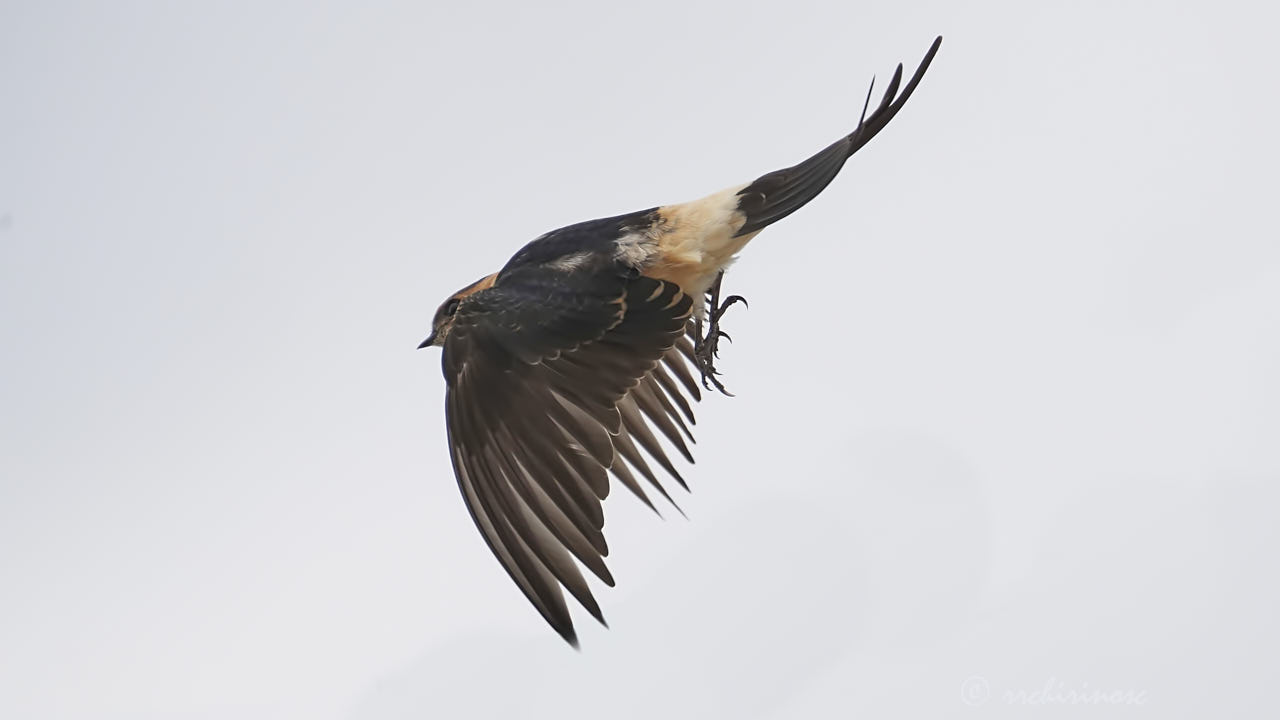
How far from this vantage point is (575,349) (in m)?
2.92

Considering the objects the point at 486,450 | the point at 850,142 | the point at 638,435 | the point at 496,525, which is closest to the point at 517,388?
the point at 486,450

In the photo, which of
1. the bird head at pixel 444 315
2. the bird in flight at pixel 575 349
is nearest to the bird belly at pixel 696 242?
the bird in flight at pixel 575 349

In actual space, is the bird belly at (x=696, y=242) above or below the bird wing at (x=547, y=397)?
above

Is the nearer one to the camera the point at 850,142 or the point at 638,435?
the point at 850,142

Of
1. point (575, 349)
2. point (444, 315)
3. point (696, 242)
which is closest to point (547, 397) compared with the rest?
point (575, 349)

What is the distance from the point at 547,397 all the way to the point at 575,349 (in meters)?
0.13

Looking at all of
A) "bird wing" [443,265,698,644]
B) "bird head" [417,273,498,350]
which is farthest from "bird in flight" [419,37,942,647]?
"bird head" [417,273,498,350]

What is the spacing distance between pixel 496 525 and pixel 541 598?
229 mm

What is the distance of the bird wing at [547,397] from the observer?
2.73 meters

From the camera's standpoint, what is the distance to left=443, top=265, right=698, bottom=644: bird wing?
2.73 metres

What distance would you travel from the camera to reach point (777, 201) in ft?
10.4

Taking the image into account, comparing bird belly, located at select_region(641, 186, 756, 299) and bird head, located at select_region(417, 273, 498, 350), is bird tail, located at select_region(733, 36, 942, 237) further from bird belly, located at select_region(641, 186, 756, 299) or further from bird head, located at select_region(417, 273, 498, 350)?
bird head, located at select_region(417, 273, 498, 350)

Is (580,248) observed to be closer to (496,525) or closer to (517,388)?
(517,388)

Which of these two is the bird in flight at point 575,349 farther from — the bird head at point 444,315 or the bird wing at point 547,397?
the bird head at point 444,315
